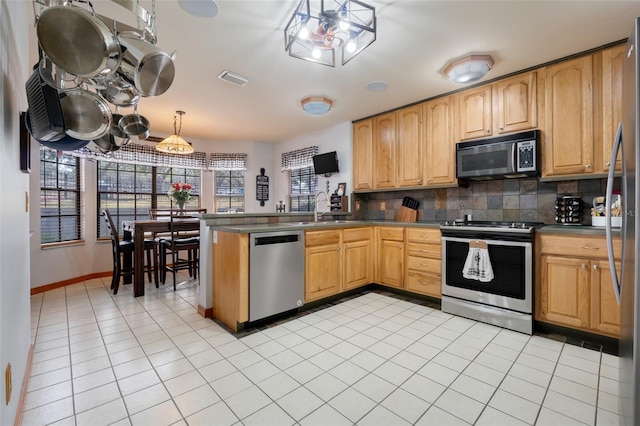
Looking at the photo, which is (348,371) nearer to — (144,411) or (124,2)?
(144,411)

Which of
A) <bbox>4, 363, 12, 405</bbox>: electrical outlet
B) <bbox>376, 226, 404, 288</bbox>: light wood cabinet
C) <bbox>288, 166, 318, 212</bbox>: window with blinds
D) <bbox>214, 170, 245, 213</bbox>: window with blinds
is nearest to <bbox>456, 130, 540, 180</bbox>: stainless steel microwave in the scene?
<bbox>376, 226, 404, 288</bbox>: light wood cabinet

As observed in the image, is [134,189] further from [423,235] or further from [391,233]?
[423,235]

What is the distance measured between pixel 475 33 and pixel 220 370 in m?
3.29

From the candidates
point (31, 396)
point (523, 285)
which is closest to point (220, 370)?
point (31, 396)

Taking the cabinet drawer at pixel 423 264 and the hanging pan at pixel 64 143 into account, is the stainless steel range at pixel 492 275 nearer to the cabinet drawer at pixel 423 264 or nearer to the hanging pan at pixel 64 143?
the cabinet drawer at pixel 423 264

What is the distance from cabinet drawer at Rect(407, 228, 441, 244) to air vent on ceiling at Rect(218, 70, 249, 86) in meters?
2.63

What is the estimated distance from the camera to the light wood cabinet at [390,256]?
3691 millimetres

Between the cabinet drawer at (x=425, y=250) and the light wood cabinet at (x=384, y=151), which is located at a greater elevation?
the light wood cabinet at (x=384, y=151)

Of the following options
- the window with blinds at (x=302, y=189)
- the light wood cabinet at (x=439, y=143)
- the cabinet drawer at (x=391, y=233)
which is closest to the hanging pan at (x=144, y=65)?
the cabinet drawer at (x=391, y=233)

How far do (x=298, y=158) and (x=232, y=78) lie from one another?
8.56 ft

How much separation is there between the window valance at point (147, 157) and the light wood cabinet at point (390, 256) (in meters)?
4.04

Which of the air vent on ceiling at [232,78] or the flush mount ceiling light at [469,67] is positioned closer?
the flush mount ceiling light at [469,67]

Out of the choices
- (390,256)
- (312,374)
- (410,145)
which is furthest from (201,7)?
(390,256)

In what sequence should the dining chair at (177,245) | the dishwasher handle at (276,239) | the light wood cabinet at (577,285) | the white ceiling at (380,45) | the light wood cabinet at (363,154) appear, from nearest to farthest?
the white ceiling at (380,45) → the light wood cabinet at (577,285) → the dishwasher handle at (276,239) → the dining chair at (177,245) → the light wood cabinet at (363,154)
